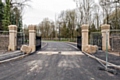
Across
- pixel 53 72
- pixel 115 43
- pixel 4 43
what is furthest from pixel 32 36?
pixel 53 72

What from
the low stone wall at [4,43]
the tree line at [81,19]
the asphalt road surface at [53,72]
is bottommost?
the asphalt road surface at [53,72]

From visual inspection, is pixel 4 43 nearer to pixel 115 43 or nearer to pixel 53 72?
pixel 53 72

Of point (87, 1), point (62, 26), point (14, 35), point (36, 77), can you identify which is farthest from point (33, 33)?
point (62, 26)

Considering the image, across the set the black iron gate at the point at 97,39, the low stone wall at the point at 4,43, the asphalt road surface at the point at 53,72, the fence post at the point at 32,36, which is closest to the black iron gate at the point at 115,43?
the black iron gate at the point at 97,39

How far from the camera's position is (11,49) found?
1559 centimetres

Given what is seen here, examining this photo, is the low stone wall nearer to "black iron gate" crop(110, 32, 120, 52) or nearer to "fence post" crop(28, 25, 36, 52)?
"fence post" crop(28, 25, 36, 52)

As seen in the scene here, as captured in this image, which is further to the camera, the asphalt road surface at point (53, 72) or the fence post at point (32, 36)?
the fence post at point (32, 36)

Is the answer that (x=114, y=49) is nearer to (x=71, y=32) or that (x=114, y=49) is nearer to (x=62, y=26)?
(x=71, y=32)

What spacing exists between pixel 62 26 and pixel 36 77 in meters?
50.9

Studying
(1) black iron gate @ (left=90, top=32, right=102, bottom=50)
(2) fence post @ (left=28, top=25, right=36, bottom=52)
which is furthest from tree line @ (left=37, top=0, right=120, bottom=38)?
(2) fence post @ (left=28, top=25, right=36, bottom=52)

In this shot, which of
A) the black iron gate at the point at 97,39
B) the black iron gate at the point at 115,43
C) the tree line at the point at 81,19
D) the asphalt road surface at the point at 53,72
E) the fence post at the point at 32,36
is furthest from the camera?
the tree line at the point at 81,19

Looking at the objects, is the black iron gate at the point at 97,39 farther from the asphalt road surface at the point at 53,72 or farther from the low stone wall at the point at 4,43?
the low stone wall at the point at 4,43

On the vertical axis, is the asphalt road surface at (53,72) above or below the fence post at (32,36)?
below

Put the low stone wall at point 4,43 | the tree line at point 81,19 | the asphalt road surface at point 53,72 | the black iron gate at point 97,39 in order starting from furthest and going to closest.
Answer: the tree line at point 81,19
the black iron gate at point 97,39
the low stone wall at point 4,43
the asphalt road surface at point 53,72
